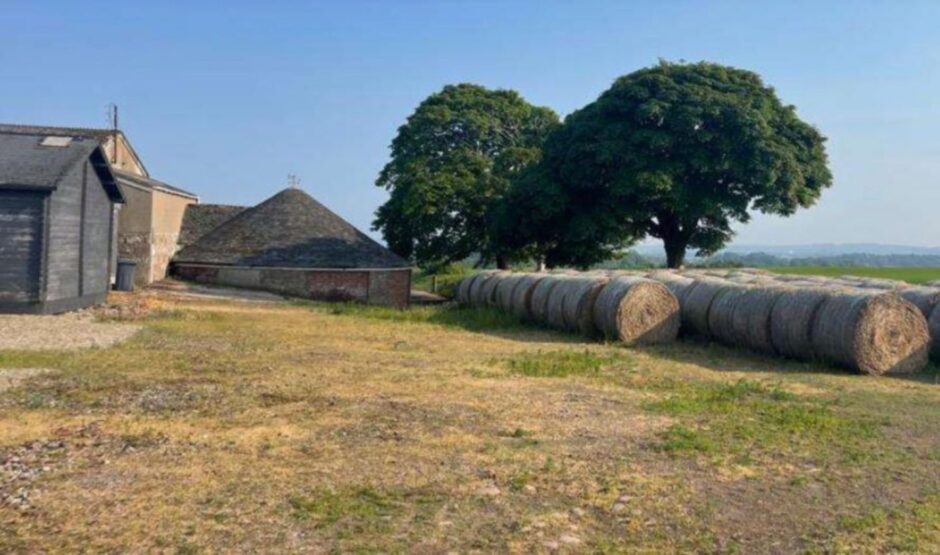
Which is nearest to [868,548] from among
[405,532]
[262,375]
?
[405,532]

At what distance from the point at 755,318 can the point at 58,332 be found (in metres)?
13.0

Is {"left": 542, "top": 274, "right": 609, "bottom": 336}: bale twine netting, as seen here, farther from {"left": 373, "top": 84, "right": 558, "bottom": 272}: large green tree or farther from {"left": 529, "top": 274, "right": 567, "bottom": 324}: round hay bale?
{"left": 373, "top": 84, "right": 558, "bottom": 272}: large green tree

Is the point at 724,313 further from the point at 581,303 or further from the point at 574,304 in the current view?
the point at 574,304

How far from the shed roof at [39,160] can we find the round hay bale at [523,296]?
1193 cm

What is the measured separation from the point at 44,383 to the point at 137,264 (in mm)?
20931

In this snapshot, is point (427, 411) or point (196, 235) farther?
point (196, 235)

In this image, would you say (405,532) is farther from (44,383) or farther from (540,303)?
(540,303)

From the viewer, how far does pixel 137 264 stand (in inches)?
1151

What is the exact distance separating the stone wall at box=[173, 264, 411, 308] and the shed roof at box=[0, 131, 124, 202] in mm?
11650

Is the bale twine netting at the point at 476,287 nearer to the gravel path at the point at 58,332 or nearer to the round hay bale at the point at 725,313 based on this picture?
the round hay bale at the point at 725,313

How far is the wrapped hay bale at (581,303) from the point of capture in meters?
17.5

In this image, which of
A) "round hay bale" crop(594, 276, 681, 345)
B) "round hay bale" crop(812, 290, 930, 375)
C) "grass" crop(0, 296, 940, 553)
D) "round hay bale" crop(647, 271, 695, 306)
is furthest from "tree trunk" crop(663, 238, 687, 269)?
"grass" crop(0, 296, 940, 553)

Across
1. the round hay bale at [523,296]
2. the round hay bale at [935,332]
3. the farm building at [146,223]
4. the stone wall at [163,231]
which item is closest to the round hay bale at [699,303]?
the round hay bale at [935,332]

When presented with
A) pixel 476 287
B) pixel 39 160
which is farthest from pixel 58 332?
pixel 476 287
